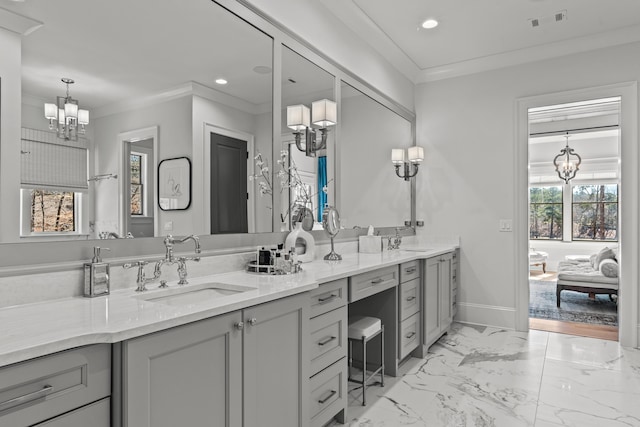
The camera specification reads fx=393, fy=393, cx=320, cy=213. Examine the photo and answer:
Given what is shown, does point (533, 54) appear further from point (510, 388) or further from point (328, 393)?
point (328, 393)

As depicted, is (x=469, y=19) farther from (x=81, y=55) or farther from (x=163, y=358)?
(x=163, y=358)

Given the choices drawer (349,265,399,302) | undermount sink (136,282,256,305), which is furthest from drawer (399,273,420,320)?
undermount sink (136,282,256,305)

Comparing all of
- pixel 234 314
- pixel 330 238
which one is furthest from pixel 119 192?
pixel 330 238

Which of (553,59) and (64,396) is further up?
(553,59)

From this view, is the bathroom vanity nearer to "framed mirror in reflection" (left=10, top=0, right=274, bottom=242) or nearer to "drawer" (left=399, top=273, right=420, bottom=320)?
"framed mirror in reflection" (left=10, top=0, right=274, bottom=242)

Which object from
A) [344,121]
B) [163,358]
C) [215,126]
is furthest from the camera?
[344,121]

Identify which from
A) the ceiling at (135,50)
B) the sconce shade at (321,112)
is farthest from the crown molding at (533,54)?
the ceiling at (135,50)

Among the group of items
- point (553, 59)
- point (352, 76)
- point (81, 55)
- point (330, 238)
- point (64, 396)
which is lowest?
point (64, 396)

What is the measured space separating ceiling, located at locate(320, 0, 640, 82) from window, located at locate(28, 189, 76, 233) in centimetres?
232

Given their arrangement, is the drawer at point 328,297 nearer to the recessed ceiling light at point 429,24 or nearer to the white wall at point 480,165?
the recessed ceiling light at point 429,24

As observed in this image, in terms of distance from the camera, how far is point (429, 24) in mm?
3438

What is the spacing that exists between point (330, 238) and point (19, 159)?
6.77 feet

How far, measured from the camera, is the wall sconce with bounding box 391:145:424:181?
417cm

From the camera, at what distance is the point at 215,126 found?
2172 millimetres
